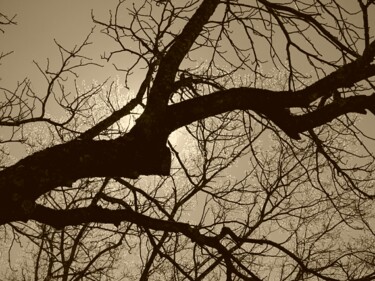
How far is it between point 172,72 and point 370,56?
1.18 meters

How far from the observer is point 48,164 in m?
1.75

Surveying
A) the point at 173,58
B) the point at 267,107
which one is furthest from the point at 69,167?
the point at 267,107

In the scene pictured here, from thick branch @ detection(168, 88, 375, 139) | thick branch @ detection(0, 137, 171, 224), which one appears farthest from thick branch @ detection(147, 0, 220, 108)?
thick branch @ detection(0, 137, 171, 224)

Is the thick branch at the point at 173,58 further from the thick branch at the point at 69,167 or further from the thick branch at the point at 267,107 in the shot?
the thick branch at the point at 69,167

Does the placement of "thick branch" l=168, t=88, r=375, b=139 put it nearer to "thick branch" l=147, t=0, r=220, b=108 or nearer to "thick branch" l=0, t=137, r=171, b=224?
"thick branch" l=147, t=0, r=220, b=108

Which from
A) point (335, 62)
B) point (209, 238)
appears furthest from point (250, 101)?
point (335, 62)

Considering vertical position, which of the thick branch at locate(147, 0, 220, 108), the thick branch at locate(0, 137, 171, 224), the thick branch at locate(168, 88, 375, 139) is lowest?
the thick branch at locate(0, 137, 171, 224)

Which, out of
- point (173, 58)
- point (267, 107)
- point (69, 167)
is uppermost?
point (173, 58)

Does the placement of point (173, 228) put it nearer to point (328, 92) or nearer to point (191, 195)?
point (328, 92)

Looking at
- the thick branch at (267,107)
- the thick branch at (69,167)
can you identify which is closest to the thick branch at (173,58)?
the thick branch at (267,107)

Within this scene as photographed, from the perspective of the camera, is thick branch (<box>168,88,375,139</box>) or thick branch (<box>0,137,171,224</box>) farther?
thick branch (<box>168,88,375,139</box>)

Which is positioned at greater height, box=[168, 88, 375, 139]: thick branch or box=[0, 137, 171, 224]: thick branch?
box=[168, 88, 375, 139]: thick branch

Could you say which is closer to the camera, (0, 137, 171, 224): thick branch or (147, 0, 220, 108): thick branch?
(0, 137, 171, 224): thick branch

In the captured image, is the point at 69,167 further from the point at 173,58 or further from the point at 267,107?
the point at 267,107
